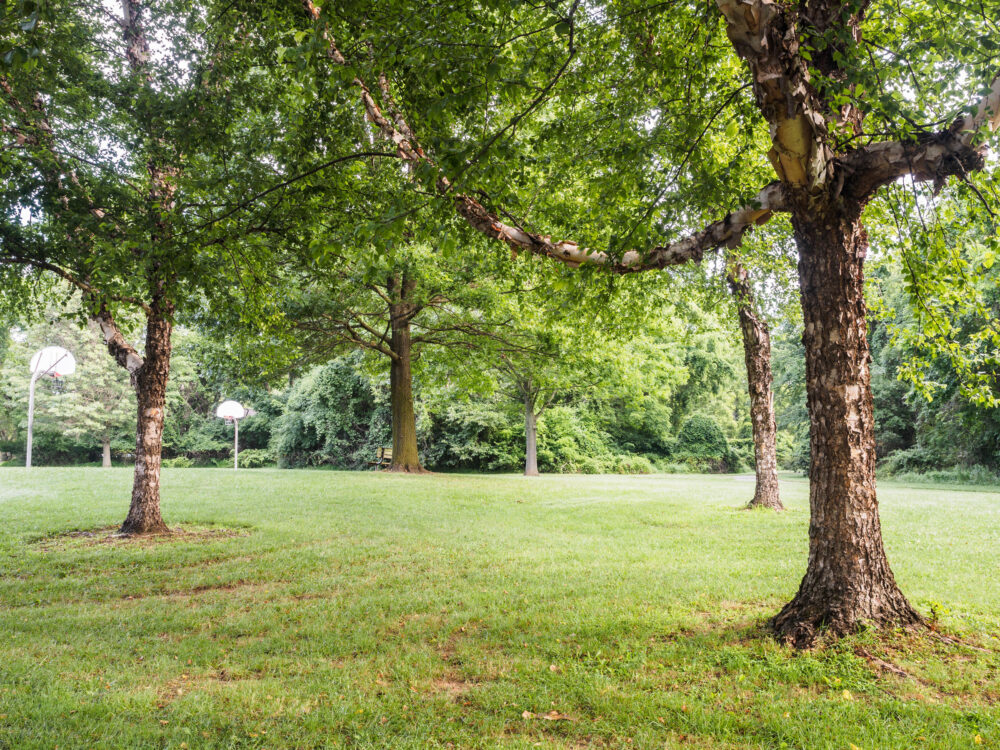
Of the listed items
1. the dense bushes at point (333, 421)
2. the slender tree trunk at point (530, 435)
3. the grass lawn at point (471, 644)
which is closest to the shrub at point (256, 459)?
the dense bushes at point (333, 421)

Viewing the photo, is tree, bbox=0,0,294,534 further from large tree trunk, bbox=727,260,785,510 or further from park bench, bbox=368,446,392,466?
park bench, bbox=368,446,392,466

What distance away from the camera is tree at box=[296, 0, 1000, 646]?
4324mm

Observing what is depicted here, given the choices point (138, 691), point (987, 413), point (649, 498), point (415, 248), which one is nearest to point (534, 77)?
point (138, 691)

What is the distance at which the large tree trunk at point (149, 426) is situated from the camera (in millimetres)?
10148

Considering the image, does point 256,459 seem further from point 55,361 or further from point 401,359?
point 401,359

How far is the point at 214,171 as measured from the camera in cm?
713

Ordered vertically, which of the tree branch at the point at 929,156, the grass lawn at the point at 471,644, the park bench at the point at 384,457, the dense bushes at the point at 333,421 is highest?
the tree branch at the point at 929,156

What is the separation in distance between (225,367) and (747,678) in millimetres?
17154

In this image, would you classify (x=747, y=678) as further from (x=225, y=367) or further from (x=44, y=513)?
(x=225, y=367)

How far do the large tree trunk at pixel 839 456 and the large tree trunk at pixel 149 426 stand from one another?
966 cm

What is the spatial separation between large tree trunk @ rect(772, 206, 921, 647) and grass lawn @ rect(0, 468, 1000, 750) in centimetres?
30

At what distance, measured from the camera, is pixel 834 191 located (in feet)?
15.6

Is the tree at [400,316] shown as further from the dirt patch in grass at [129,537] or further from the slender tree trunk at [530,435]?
the slender tree trunk at [530,435]

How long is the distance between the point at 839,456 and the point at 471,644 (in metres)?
3.36
